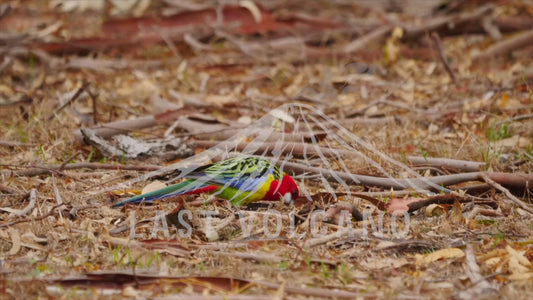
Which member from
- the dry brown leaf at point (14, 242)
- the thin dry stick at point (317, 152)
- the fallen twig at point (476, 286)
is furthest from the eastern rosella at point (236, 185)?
the fallen twig at point (476, 286)

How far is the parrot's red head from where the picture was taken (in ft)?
11.8

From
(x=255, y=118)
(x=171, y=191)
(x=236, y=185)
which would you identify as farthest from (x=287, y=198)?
(x=255, y=118)

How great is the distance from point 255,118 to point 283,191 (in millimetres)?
1865

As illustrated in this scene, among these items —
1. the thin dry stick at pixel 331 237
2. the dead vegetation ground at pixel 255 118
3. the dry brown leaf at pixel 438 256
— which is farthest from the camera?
the thin dry stick at pixel 331 237

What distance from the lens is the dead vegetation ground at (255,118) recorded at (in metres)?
2.93

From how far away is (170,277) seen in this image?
9.24ft

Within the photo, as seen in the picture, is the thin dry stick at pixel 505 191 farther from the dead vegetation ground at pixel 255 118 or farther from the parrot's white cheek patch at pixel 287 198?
the parrot's white cheek patch at pixel 287 198

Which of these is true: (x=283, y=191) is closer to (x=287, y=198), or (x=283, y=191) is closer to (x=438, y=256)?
(x=287, y=198)

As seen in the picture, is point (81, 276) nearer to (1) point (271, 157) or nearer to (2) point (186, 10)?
(1) point (271, 157)

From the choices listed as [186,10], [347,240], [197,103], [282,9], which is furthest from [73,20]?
[347,240]

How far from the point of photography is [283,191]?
11.9ft

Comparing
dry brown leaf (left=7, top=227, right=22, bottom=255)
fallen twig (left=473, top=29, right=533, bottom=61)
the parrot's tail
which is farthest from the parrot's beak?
fallen twig (left=473, top=29, right=533, bottom=61)

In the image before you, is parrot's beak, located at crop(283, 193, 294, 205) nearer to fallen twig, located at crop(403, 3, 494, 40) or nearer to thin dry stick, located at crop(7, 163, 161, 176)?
thin dry stick, located at crop(7, 163, 161, 176)

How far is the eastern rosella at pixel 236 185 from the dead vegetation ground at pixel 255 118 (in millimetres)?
76
